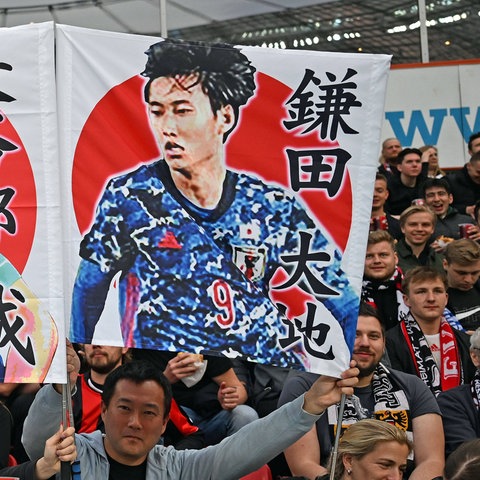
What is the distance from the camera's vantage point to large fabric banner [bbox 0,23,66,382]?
3826mm

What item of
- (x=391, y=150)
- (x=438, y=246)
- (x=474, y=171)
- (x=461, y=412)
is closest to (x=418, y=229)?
(x=438, y=246)

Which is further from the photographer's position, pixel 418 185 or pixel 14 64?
pixel 418 185

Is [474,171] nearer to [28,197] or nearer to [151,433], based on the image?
[151,433]

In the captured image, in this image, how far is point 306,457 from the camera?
547 cm

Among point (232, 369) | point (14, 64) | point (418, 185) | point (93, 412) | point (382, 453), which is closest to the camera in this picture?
point (14, 64)

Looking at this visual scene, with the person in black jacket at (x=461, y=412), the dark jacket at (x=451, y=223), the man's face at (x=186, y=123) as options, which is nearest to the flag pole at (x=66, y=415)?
the man's face at (x=186, y=123)

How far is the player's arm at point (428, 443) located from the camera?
18.0ft

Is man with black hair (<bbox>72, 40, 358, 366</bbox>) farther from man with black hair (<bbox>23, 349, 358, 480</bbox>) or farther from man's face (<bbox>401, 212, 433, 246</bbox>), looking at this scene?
man's face (<bbox>401, 212, 433, 246</bbox>)

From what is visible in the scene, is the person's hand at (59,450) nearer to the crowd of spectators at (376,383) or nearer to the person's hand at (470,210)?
the crowd of spectators at (376,383)

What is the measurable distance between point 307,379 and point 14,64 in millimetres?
2533

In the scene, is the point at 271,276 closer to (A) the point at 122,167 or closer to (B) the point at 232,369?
(A) the point at 122,167

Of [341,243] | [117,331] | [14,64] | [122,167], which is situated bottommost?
[117,331]

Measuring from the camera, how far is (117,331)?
153 inches

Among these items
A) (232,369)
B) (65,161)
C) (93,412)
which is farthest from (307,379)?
(65,161)
